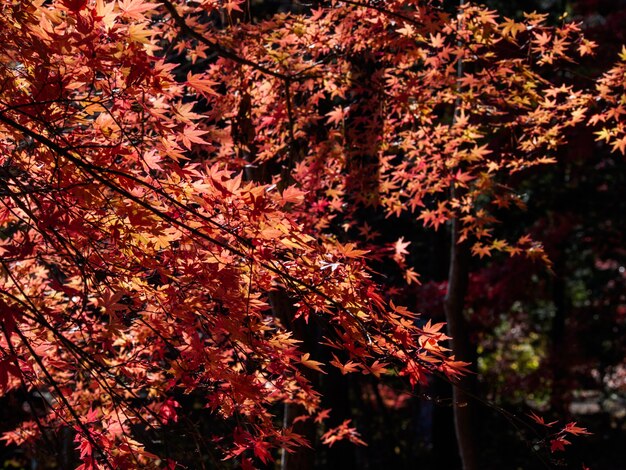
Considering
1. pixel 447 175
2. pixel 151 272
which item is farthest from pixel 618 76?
pixel 151 272

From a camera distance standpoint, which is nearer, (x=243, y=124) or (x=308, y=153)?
(x=243, y=124)

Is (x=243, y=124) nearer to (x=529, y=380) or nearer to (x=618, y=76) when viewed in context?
(x=618, y=76)

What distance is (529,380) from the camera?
10070mm

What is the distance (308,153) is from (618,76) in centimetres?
212

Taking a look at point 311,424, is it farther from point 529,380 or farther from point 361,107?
point 529,380

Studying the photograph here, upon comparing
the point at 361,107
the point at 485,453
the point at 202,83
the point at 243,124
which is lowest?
the point at 485,453

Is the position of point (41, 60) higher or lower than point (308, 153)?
lower

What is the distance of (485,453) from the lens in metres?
10.3

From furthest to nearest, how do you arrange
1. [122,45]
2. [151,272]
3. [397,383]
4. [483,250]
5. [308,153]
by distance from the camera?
[397,383] → [483,250] → [308,153] → [151,272] → [122,45]

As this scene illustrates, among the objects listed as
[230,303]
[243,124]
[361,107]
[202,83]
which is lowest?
[230,303]

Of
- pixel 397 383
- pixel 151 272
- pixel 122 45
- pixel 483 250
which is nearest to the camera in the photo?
pixel 122 45

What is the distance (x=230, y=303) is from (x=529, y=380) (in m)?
8.74

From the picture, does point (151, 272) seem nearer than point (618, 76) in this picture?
Yes

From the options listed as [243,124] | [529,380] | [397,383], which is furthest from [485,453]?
[243,124]
